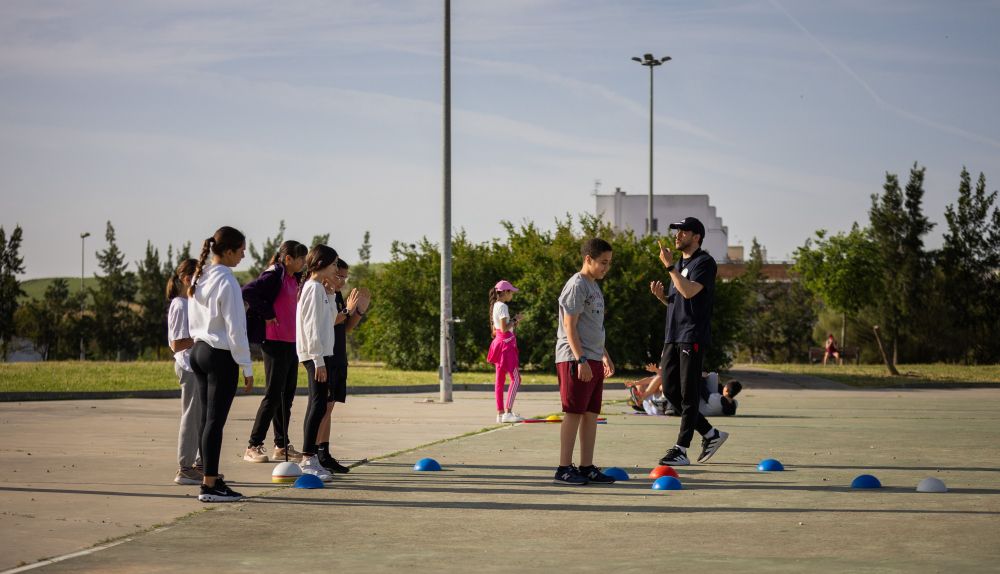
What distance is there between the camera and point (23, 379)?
25844mm

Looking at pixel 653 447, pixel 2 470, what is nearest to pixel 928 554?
pixel 653 447

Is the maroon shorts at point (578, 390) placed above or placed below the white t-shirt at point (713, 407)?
above

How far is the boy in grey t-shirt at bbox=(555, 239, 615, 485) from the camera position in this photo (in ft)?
31.9

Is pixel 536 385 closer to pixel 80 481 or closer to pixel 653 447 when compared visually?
pixel 653 447

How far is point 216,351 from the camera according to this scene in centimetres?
864

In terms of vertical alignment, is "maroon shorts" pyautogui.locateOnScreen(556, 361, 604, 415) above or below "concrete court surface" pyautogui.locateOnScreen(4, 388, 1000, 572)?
above

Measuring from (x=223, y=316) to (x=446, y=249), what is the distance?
44.9 feet

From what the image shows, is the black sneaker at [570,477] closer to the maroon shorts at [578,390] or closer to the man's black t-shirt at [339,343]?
the maroon shorts at [578,390]

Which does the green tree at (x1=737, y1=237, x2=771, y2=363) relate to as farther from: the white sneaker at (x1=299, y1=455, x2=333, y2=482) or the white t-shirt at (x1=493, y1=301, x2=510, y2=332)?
the white sneaker at (x1=299, y1=455, x2=333, y2=482)

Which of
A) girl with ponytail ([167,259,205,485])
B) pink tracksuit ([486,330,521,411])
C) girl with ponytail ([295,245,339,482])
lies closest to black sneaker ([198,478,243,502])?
girl with ponytail ([167,259,205,485])

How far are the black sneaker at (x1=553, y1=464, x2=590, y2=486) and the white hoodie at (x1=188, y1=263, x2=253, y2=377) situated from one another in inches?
103

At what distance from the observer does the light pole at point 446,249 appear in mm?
21984

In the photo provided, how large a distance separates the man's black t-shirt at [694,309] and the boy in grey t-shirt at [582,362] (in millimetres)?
1390

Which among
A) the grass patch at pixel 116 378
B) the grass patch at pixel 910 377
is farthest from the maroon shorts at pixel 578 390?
the grass patch at pixel 910 377
